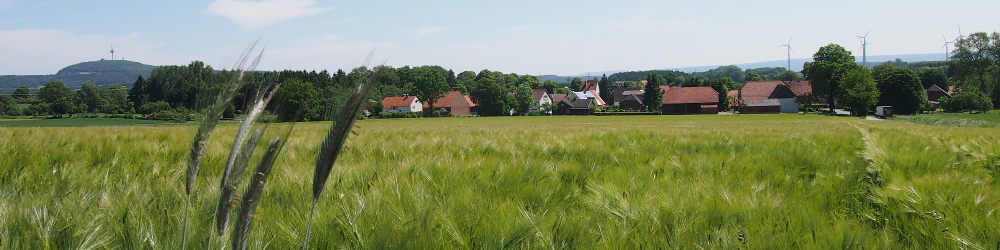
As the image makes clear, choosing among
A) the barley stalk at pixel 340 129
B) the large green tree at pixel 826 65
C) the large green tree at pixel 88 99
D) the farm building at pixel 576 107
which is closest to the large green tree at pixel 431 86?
the farm building at pixel 576 107

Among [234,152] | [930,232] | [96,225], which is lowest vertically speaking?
[930,232]

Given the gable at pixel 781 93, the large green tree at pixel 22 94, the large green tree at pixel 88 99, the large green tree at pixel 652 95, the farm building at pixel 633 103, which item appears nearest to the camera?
the large green tree at pixel 88 99

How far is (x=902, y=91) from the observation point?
7144 cm

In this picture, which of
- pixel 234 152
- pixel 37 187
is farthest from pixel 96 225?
pixel 37 187

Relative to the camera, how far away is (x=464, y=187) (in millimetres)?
2920

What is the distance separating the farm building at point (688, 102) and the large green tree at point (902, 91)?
25235 millimetres

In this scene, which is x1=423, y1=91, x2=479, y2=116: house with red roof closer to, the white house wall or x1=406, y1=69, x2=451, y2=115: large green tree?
x1=406, y1=69, x2=451, y2=115: large green tree

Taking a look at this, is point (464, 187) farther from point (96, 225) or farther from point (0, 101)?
point (0, 101)

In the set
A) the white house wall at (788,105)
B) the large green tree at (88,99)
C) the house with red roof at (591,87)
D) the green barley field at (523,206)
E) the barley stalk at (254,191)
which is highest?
the house with red roof at (591,87)

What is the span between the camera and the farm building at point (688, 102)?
301 ft

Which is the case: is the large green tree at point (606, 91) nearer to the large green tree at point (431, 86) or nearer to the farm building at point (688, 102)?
the farm building at point (688, 102)

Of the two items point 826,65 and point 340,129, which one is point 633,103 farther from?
point 340,129

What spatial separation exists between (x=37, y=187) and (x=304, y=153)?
2.18 metres

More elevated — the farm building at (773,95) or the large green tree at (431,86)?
the large green tree at (431,86)
